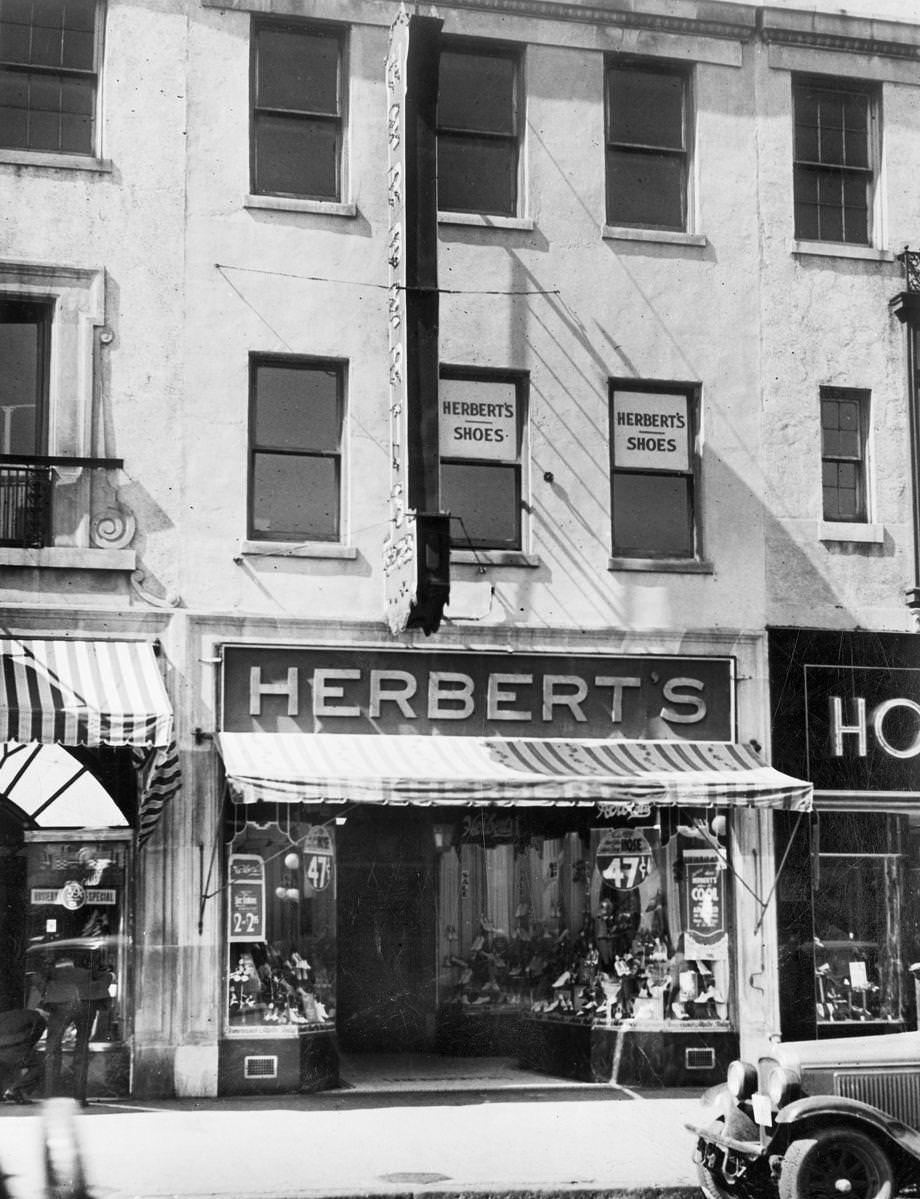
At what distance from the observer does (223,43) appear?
1816 cm

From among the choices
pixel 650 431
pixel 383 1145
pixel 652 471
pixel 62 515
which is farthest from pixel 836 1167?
pixel 62 515

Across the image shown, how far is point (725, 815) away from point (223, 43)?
942cm

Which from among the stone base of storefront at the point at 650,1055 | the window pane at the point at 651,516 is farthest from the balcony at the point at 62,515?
the stone base of storefront at the point at 650,1055

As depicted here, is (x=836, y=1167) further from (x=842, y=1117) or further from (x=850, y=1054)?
(x=850, y=1054)

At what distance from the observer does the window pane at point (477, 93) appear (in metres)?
19.0

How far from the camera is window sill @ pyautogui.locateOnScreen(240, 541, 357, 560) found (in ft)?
58.0

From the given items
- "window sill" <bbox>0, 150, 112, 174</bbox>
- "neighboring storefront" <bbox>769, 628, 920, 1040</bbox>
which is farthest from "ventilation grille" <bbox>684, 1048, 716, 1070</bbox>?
"window sill" <bbox>0, 150, 112, 174</bbox>

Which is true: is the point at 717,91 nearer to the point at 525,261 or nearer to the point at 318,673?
the point at 525,261

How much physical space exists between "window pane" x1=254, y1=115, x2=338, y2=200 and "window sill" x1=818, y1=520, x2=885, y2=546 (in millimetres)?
6261

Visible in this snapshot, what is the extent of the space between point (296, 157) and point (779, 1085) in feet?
35.7

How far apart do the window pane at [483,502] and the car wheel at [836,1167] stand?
8261mm

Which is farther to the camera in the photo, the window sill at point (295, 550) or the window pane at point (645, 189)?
the window pane at point (645, 189)

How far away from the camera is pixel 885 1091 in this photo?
1191 centimetres

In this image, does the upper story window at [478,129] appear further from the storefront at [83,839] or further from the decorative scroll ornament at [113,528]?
the storefront at [83,839]
